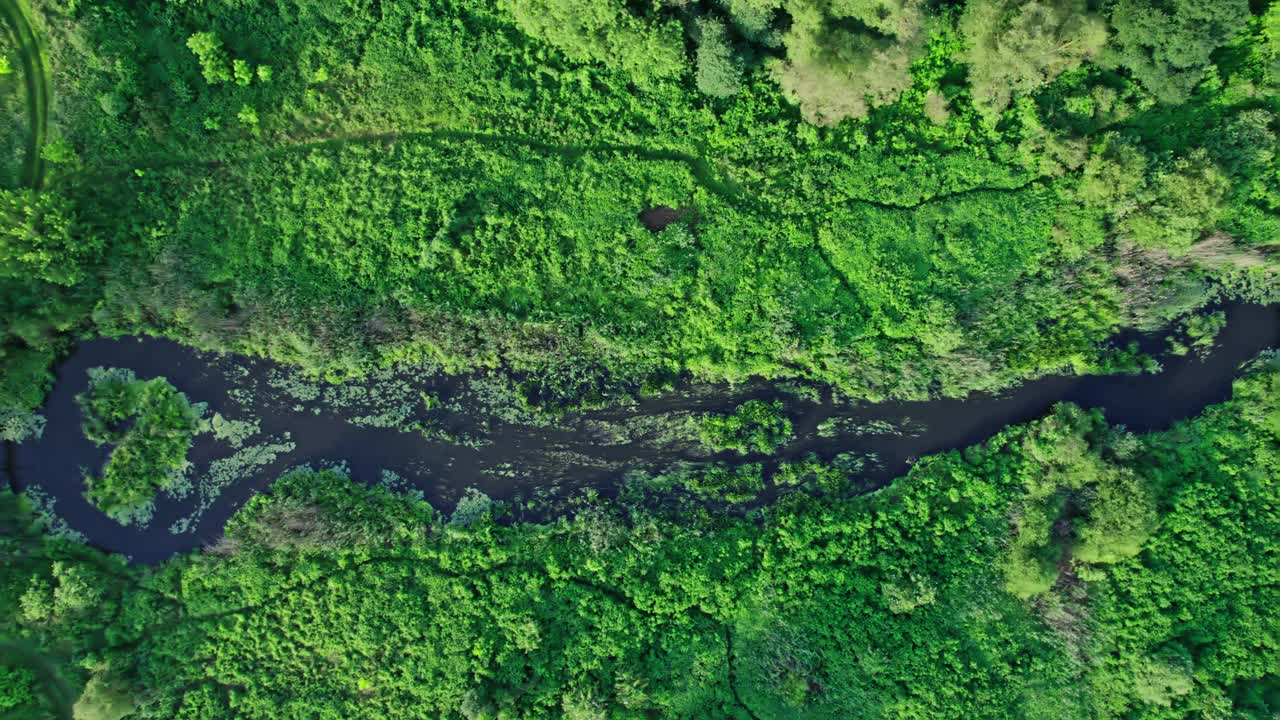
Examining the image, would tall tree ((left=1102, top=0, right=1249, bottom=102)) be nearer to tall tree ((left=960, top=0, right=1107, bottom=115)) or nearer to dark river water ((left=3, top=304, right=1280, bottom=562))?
tall tree ((left=960, top=0, right=1107, bottom=115))

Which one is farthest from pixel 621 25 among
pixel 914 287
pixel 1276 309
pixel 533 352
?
pixel 1276 309

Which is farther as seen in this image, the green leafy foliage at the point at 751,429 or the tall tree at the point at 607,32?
the green leafy foliage at the point at 751,429

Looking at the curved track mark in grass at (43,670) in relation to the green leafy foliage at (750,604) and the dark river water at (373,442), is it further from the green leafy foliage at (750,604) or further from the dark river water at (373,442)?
the dark river water at (373,442)

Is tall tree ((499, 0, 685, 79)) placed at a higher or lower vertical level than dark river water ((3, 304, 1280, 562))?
higher

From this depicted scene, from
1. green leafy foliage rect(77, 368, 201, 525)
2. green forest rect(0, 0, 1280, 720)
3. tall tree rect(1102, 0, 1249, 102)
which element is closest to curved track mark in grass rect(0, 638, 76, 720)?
green forest rect(0, 0, 1280, 720)

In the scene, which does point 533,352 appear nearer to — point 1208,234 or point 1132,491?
point 1132,491

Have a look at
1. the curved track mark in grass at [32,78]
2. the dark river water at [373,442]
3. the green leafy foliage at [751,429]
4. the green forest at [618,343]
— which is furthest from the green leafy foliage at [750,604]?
the curved track mark in grass at [32,78]
